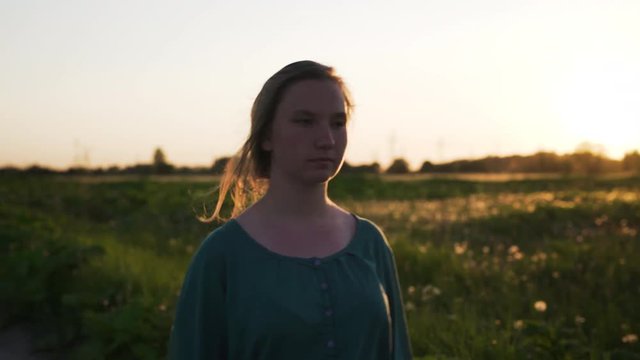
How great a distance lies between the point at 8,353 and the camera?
4.85 m

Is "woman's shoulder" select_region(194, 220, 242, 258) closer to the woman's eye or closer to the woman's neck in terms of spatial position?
the woman's neck

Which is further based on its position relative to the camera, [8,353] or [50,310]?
[50,310]

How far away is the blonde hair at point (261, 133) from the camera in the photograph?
1750 millimetres

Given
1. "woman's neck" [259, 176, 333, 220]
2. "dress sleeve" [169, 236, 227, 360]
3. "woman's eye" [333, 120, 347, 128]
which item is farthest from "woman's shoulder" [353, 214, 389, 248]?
"dress sleeve" [169, 236, 227, 360]

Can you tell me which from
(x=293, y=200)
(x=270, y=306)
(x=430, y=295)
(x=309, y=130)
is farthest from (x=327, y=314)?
(x=430, y=295)

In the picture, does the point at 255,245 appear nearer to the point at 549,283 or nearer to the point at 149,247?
the point at 549,283

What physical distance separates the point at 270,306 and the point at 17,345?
4212mm

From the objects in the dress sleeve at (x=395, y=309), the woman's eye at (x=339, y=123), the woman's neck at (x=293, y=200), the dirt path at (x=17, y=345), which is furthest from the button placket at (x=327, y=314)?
the dirt path at (x=17, y=345)

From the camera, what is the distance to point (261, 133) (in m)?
1.83

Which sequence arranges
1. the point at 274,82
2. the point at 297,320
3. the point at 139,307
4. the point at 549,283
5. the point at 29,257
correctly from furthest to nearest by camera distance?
the point at 549,283, the point at 29,257, the point at 139,307, the point at 274,82, the point at 297,320

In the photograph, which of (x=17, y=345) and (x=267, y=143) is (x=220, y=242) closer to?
(x=267, y=143)

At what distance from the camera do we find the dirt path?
4.80m

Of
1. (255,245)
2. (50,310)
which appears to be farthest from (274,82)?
(50,310)

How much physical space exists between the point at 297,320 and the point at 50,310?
4.39 metres
